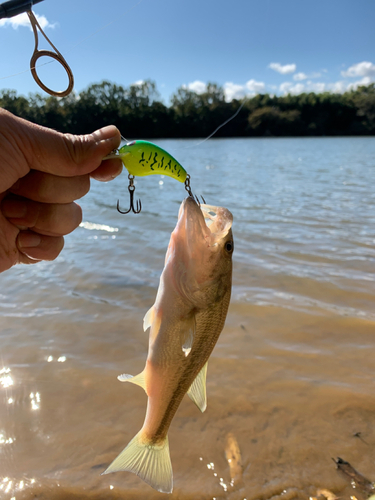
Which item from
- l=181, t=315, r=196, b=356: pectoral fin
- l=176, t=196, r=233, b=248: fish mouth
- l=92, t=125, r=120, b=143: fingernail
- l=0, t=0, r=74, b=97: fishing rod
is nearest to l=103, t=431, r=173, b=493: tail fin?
l=181, t=315, r=196, b=356: pectoral fin

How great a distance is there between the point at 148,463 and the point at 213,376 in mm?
1604

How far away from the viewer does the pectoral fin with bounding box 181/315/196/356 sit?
1854 mm

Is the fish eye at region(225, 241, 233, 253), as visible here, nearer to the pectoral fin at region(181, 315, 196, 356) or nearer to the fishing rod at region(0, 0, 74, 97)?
the pectoral fin at region(181, 315, 196, 356)

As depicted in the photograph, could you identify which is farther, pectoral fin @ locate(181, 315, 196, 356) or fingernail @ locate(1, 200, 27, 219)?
fingernail @ locate(1, 200, 27, 219)

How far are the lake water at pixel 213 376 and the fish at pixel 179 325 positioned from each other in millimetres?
613

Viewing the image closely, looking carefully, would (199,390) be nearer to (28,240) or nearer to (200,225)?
(200,225)

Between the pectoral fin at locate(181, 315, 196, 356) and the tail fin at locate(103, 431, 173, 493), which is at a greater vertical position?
the pectoral fin at locate(181, 315, 196, 356)

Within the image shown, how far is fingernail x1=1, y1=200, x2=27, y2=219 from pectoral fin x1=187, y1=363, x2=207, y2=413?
1.43 meters

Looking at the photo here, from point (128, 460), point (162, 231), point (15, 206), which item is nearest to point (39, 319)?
point (15, 206)

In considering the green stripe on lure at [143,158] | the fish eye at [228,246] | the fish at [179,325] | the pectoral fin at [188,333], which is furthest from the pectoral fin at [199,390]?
the green stripe on lure at [143,158]

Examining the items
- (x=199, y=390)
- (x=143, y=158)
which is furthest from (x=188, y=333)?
(x=143, y=158)

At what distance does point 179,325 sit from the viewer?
1.92 meters

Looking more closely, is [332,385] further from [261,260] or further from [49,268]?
[49,268]

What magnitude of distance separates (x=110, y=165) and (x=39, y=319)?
316cm
